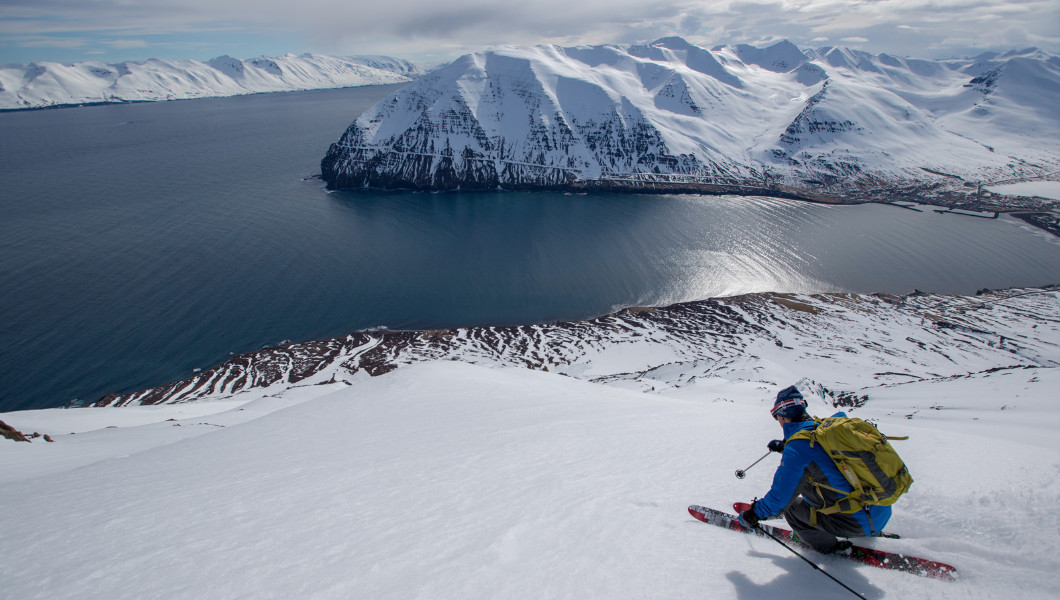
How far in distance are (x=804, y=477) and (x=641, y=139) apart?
151m

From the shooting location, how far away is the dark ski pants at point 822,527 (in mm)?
4605

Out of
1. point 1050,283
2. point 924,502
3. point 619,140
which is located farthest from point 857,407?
point 619,140

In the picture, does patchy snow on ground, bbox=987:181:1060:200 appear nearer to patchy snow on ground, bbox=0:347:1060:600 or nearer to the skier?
patchy snow on ground, bbox=0:347:1060:600

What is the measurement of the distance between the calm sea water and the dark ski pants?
57637 mm

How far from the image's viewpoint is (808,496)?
480 centimetres

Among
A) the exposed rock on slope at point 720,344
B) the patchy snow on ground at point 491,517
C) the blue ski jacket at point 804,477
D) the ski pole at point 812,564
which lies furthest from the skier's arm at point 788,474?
the exposed rock on slope at point 720,344

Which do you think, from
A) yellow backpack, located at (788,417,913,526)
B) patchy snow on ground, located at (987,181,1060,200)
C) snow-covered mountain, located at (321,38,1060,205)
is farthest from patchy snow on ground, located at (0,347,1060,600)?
patchy snow on ground, located at (987,181,1060,200)

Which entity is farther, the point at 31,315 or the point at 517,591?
the point at 31,315

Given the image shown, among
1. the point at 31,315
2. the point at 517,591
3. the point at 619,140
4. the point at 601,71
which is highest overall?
the point at 601,71

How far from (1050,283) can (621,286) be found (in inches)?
2599

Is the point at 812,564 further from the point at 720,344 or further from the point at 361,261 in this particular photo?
the point at 361,261

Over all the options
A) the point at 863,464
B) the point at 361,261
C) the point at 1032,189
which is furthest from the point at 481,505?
the point at 1032,189

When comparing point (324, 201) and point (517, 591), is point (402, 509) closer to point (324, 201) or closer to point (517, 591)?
point (517, 591)

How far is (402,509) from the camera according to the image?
6.69m
